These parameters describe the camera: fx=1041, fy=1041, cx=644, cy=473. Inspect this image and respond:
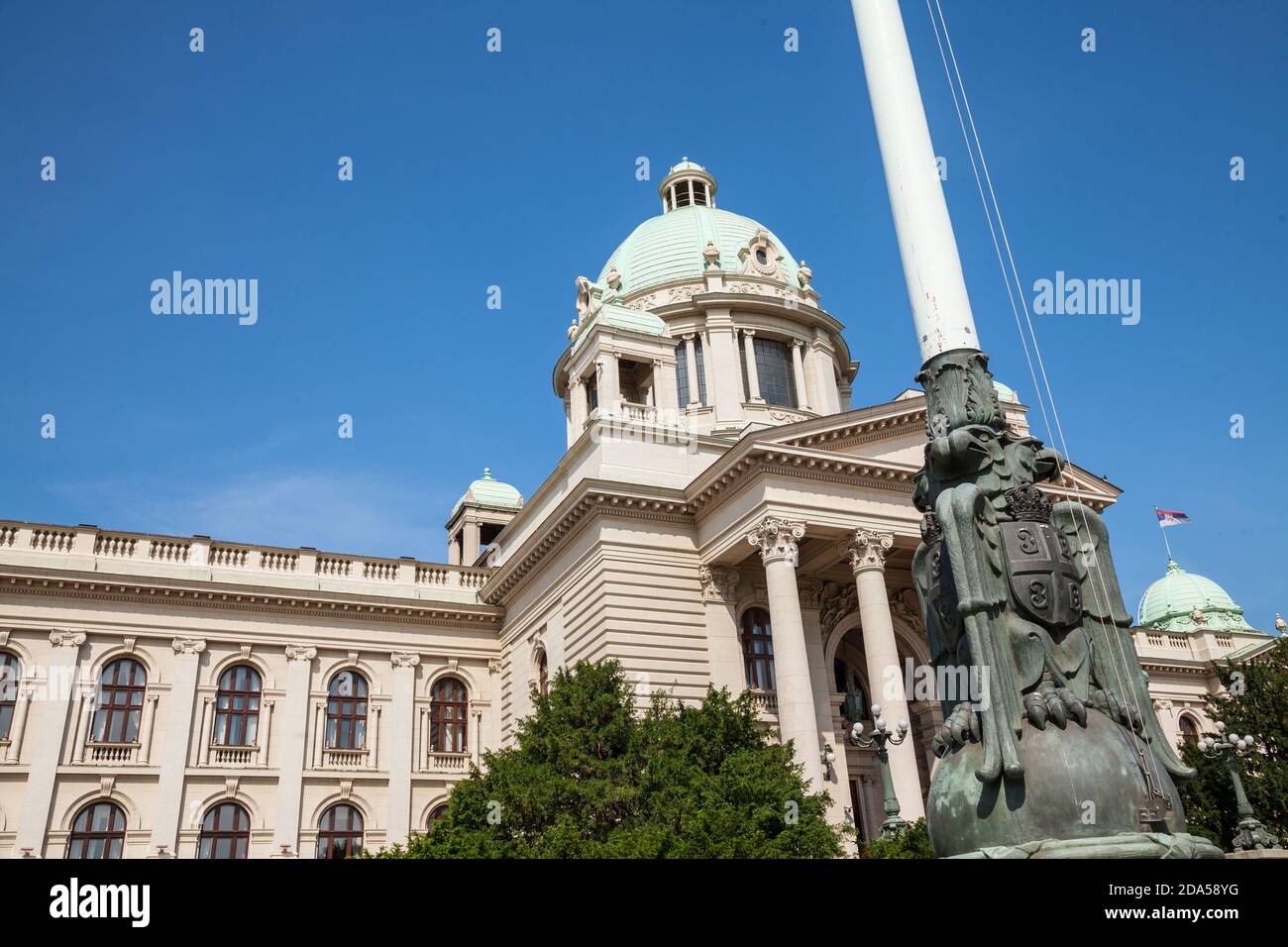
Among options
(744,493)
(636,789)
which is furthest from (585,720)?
(744,493)

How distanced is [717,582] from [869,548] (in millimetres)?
4669

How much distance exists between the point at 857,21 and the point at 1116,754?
11.2 metres

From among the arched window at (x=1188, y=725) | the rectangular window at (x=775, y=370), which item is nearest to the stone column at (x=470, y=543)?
the rectangular window at (x=775, y=370)

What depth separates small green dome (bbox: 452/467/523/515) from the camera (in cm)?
4862

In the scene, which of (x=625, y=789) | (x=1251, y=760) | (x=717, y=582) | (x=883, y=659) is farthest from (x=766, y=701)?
(x=1251, y=760)

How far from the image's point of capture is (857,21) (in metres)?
15.8

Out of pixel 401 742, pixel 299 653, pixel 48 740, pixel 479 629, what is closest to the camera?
pixel 48 740

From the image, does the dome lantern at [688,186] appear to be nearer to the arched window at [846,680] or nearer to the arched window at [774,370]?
the arched window at [774,370]

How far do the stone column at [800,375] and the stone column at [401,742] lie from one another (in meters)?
18.2

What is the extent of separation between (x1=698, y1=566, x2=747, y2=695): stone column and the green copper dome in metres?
18.1

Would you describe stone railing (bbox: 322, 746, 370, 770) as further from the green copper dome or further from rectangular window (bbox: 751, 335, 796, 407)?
the green copper dome

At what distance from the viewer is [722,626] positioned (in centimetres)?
3078

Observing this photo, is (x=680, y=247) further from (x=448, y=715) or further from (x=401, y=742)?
(x=401, y=742)
